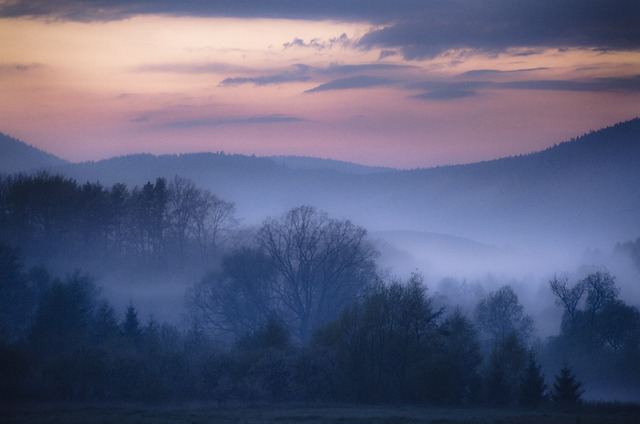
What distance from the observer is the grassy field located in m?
36.5

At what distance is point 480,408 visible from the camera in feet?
145

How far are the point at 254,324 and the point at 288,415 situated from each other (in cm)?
3003

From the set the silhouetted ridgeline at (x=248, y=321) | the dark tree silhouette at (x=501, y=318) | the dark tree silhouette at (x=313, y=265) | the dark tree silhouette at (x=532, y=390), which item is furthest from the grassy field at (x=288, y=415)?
the dark tree silhouette at (x=501, y=318)

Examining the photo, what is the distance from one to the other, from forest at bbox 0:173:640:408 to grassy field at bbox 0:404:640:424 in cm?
388

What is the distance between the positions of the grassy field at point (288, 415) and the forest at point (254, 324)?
3.88 metres

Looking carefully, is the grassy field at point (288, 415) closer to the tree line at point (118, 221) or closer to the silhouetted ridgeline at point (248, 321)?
the silhouetted ridgeline at point (248, 321)

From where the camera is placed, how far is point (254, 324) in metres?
68.6

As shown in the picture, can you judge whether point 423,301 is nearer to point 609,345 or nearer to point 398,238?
point 609,345

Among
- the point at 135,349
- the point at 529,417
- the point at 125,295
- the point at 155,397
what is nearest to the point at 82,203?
the point at 125,295

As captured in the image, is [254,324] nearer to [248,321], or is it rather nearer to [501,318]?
[248,321]

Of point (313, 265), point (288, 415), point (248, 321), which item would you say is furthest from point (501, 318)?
point (288, 415)

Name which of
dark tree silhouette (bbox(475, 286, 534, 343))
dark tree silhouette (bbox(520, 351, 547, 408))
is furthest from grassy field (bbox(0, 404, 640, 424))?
dark tree silhouette (bbox(475, 286, 534, 343))

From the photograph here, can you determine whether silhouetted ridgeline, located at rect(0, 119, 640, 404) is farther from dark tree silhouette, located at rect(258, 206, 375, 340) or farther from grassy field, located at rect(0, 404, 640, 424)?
grassy field, located at rect(0, 404, 640, 424)

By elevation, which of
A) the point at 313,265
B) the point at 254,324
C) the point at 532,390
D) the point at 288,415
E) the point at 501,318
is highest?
the point at 313,265
